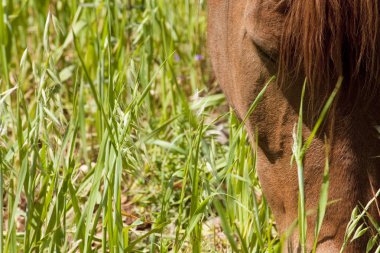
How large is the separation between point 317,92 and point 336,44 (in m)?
0.10

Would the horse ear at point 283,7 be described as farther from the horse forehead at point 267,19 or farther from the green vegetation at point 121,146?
the green vegetation at point 121,146

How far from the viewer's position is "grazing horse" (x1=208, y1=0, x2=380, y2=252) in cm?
140

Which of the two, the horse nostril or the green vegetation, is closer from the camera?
the horse nostril

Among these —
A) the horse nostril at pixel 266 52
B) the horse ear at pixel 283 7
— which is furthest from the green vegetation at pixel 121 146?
the horse ear at pixel 283 7

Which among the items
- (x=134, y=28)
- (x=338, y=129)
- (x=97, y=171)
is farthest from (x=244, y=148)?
(x=134, y=28)

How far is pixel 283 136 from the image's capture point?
1589 millimetres

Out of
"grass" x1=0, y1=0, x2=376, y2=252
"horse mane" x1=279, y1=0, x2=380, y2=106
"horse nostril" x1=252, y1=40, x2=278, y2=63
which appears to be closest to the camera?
"horse mane" x1=279, y1=0, x2=380, y2=106

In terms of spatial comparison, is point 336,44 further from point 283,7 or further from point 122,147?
point 122,147

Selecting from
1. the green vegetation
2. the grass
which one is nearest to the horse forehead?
the grass

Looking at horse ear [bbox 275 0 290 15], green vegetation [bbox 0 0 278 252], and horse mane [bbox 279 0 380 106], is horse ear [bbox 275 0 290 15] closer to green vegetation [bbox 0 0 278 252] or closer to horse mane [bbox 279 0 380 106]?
horse mane [bbox 279 0 380 106]

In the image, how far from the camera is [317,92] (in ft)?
4.79

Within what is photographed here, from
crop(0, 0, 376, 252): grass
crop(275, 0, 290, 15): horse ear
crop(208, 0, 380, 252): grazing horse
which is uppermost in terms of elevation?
crop(275, 0, 290, 15): horse ear

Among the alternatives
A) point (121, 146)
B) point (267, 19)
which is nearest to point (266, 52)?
point (267, 19)

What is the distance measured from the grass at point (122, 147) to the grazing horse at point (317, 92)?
5 centimetres
